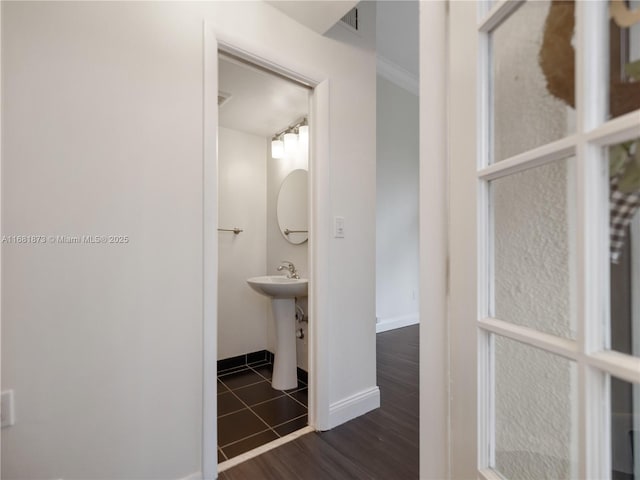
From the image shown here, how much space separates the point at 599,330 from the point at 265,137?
10.1 feet

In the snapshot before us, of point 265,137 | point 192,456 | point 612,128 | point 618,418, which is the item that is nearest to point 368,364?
point 192,456

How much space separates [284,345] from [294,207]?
1142 mm

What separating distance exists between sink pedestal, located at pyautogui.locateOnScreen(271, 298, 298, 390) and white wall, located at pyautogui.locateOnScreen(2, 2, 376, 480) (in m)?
1.05

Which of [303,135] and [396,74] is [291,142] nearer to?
[303,135]

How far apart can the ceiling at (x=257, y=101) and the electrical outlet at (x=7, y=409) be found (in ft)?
6.10

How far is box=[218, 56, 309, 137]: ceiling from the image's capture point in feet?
6.93

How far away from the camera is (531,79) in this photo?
54 centimetres

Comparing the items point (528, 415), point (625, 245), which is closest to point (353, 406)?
point (528, 415)

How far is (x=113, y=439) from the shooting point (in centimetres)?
119

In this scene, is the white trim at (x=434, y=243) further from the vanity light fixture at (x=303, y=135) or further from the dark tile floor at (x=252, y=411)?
the vanity light fixture at (x=303, y=135)

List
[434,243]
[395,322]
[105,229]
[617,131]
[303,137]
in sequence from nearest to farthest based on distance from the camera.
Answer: [617,131], [434,243], [105,229], [303,137], [395,322]

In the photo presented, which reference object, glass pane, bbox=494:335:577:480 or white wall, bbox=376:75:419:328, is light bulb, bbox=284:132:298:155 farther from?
glass pane, bbox=494:335:577:480

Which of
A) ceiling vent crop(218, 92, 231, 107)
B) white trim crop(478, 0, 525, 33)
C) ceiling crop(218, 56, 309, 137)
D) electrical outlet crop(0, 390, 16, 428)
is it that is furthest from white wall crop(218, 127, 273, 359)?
white trim crop(478, 0, 525, 33)

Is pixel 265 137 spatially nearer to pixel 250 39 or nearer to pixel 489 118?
pixel 250 39
